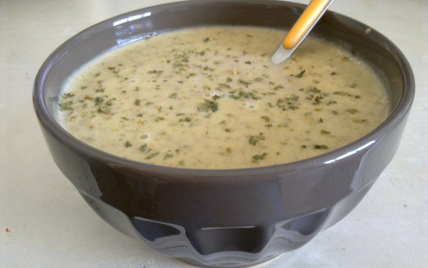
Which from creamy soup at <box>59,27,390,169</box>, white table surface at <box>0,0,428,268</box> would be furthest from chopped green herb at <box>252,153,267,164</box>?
white table surface at <box>0,0,428,268</box>

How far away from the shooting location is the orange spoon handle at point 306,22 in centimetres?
123

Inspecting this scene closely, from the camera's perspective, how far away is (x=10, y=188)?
4.06ft

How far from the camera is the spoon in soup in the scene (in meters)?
1.23

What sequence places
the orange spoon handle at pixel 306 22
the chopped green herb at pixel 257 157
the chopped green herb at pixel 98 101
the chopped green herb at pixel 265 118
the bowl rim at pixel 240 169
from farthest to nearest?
the orange spoon handle at pixel 306 22, the chopped green herb at pixel 98 101, the chopped green herb at pixel 265 118, the chopped green herb at pixel 257 157, the bowl rim at pixel 240 169

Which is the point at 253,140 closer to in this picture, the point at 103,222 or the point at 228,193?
the point at 228,193

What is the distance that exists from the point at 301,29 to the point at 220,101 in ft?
1.24

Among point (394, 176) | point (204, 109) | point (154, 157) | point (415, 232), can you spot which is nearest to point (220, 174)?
point (154, 157)

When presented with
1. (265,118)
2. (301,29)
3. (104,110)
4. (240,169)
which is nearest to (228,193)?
(240,169)

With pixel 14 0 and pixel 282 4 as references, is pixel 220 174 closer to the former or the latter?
pixel 282 4

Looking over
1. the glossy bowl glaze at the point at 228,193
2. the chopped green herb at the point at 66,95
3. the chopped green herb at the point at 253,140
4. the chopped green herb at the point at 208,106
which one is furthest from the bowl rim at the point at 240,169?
the chopped green herb at the point at 208,106

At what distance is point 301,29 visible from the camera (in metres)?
1.25

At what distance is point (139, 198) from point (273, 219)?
21 centimetres

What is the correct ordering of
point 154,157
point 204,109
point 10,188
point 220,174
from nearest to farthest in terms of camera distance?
1. point 220,174
2. point 154,157
3. point 204,109
4. point 10,188

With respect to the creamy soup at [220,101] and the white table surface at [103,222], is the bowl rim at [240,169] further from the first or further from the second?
the white table surface at [103,222]
